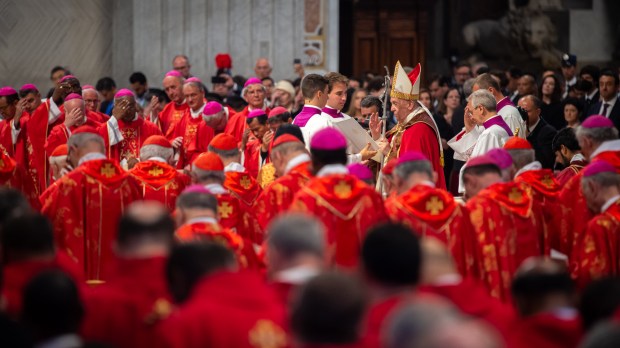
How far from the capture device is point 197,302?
433cm

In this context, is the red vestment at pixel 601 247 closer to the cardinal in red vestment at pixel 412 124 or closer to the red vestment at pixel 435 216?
the red vestment at pixel 435 216

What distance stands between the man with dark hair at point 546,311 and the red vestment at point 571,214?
340cm

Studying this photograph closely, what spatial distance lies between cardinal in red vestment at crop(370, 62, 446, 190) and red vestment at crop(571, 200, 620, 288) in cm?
316

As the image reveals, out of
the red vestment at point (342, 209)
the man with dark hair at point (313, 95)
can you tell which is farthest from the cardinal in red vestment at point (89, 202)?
the man with dark hair at point (313, 95)

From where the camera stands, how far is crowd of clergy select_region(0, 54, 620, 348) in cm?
427

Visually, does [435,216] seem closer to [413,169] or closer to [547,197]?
[413,169]

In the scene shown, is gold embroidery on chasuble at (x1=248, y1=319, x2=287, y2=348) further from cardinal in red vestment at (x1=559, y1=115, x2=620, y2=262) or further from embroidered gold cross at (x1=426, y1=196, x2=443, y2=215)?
cardinal in red vestment at (x1=559, y1=115, x2=620, y2=262)

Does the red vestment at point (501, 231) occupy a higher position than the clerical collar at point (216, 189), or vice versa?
the clerical collar at point (216, 189)

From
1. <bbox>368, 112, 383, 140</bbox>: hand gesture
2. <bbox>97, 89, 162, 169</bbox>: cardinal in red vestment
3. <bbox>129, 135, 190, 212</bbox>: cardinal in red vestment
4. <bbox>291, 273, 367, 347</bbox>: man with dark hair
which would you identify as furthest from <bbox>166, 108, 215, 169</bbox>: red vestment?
<bbox>291, 273, 367, 347</bbox>: man with dark hair

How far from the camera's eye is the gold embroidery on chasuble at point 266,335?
4.30m

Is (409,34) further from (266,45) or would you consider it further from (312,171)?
(312,171)

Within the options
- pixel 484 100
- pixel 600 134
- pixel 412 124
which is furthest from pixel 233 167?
pixel 484 100

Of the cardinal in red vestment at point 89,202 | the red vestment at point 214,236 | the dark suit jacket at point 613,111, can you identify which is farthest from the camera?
the dark suit jacket at point 613,111

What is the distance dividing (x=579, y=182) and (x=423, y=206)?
1485 millimetres
